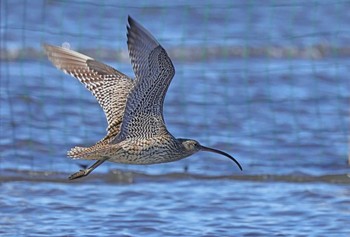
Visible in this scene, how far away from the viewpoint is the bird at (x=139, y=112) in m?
7.67

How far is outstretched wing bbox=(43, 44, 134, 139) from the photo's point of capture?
8625 millimetres

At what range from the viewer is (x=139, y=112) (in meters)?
8.07

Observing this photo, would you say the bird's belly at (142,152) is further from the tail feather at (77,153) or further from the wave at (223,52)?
the wave at (223,52)

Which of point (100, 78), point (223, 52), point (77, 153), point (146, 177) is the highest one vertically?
point (223, 52)

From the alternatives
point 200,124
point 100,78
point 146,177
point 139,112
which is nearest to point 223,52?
point 200,124

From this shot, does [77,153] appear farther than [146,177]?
No

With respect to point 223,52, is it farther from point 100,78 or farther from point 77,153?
point 77,153

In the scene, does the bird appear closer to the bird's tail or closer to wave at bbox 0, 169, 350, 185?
the bird's tail

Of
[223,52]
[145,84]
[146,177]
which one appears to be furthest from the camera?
[223,52]

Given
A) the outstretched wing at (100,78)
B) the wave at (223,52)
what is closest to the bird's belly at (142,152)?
the outstretched wing at (100,78)

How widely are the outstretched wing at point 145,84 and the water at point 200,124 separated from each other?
A: 0.85 metres

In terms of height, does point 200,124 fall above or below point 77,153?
above

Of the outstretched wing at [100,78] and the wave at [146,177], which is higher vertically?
the outstretched wing at [100,78]

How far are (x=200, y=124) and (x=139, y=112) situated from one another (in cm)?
356
